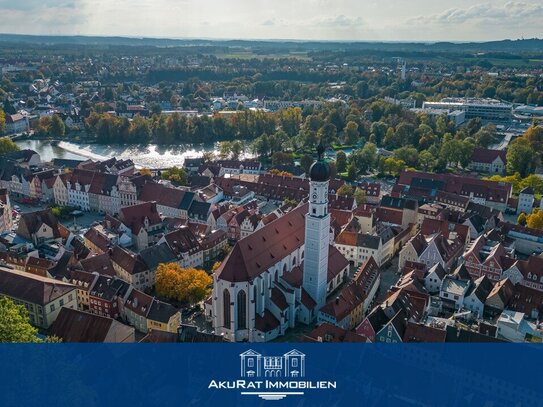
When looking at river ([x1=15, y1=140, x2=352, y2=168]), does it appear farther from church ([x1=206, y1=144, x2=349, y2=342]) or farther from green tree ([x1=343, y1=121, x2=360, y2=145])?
church ([x1=206, y1=144, x2=349, y2=342])

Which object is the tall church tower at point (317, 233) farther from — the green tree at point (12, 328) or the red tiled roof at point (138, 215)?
the red tiled roof at point (138, 215)

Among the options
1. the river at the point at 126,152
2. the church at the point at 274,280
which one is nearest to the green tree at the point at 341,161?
the river at the point at 126,152

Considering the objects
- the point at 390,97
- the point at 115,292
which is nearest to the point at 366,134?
the point at 390,97

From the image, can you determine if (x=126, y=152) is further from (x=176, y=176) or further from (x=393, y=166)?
(x=393, y=166)

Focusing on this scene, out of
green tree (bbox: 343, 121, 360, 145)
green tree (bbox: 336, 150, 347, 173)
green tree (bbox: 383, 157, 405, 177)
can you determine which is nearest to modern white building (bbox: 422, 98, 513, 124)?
green tree (bbox: 343, 121, 360, 145)

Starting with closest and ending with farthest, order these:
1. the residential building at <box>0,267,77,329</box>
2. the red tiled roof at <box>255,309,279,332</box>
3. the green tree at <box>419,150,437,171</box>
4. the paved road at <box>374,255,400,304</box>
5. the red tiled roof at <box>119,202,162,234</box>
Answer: the residential building at <box>0,267,77,329</box>, the red tiled roof at <box>255,309,279,332</box>, the paved road at <box>374,255,400,304</box>, the red tiled roof at <box>119,202,162,234</box>, the green tree at <box>419,150,437,171</box>

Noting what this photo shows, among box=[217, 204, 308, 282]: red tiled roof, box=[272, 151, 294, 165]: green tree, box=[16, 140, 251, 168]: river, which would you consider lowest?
box=[16, 140, 251, 168]: river

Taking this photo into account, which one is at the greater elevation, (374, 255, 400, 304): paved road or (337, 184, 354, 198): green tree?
(337, 184, 354, 198): green tree

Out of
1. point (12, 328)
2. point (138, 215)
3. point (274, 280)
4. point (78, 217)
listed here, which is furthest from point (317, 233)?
point (78, 217)
